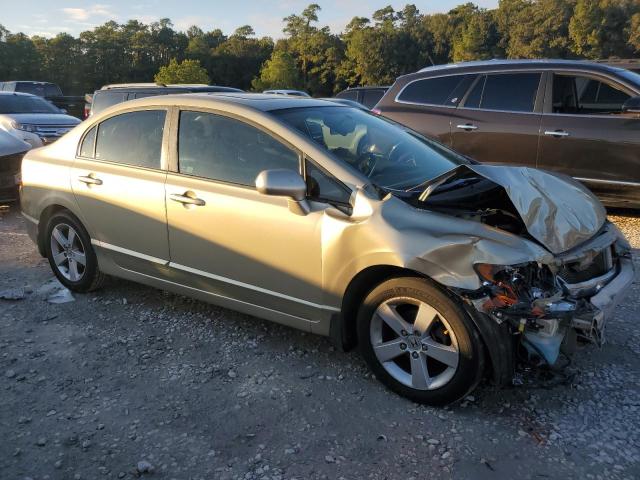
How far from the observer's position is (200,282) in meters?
3.69

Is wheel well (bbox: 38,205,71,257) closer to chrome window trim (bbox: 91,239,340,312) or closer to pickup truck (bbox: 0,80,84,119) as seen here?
chrome window trim (bbox: 91,239,340,312)

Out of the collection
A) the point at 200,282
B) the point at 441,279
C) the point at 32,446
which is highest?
the point at 441,279

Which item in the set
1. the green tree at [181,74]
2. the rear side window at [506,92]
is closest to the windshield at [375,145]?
the rear side window at [506,92]

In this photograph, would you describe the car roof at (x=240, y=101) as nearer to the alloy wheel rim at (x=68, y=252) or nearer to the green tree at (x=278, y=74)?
the alloy wheel rim at (x=68, y=252)

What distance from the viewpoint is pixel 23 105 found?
12844 mm

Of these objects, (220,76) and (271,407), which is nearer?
(271,407)

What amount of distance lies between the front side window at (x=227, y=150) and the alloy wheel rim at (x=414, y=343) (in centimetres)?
101

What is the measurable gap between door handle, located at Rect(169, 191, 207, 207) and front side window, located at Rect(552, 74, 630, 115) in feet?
14.9

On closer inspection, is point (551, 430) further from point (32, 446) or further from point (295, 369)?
point (32, 446)

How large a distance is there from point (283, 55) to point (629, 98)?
190ft

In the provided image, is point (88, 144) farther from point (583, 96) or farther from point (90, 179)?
point (583, 96)

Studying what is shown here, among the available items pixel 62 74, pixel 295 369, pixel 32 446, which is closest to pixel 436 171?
pixel 295 369

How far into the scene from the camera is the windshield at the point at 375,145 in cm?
329

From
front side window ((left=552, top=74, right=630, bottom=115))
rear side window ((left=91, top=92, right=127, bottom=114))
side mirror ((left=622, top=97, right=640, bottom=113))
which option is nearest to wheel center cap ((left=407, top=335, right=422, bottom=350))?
side mirror ((left=622, top=97, right=640, bottom=113))
